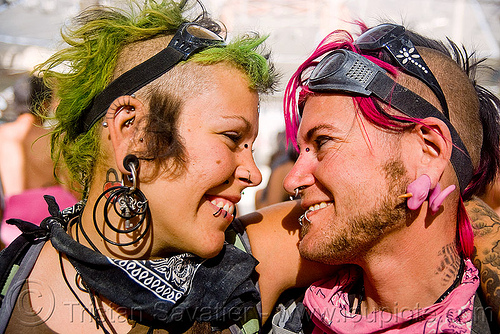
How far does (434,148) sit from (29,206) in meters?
3.42

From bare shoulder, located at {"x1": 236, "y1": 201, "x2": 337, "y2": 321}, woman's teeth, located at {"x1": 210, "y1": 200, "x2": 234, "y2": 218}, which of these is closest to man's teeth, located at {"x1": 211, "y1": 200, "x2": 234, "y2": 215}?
woman's teeth, located at {"x1": 210, "y1": 200, "x2": 234, "y2": 218}

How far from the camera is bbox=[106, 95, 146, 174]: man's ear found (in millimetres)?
2021

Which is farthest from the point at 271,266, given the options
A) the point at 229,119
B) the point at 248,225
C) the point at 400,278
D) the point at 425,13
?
the point at 425,13

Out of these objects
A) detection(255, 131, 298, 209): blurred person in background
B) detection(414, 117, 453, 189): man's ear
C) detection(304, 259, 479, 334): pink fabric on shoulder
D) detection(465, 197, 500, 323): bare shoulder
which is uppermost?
detection(414, 117, 453, 189): man's ear

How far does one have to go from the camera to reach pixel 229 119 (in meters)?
2.03

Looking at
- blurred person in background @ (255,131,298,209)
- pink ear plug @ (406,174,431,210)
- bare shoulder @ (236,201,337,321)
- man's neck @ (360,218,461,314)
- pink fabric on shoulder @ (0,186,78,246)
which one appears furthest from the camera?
blurred person in background @ (255,131,298,209)

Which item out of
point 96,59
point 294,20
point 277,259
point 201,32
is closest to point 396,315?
point 277,259

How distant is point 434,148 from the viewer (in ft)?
6.57

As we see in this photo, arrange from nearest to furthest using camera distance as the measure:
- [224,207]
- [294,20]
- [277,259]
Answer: [224,207], [277,259], [294,20]

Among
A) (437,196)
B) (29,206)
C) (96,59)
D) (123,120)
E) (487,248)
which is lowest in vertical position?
(29,206)

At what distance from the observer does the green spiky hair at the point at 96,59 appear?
2.15 meters

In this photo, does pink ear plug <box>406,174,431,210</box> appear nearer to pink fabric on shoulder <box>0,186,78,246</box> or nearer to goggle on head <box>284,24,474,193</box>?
goggle on head <box>284,24,474,193</box>

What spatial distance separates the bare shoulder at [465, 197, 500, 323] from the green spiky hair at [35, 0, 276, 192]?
1299mm

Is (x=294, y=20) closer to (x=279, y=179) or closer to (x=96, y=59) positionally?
(x=279, y=179)
